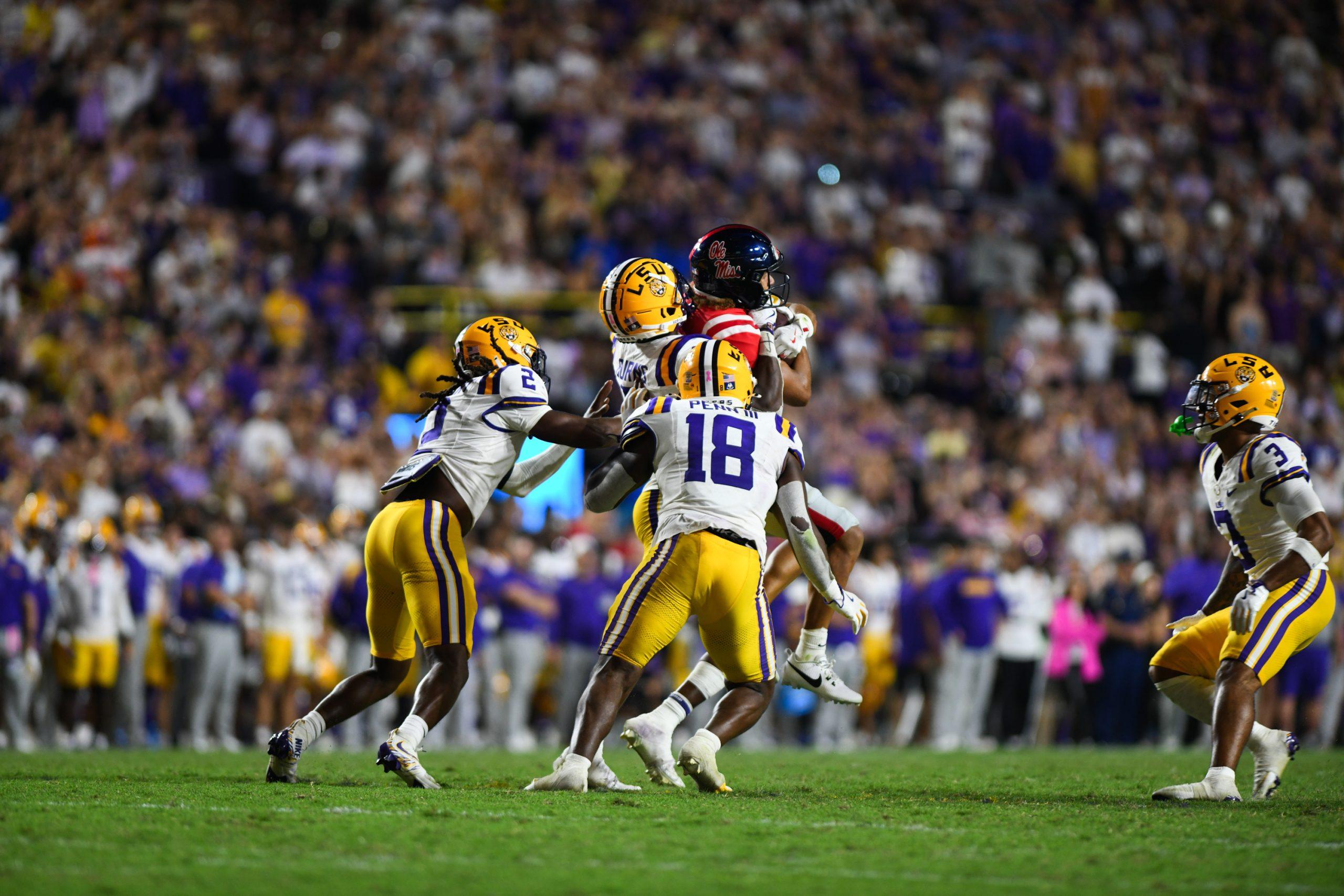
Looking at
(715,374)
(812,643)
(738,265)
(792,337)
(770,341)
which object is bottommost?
(812,643)

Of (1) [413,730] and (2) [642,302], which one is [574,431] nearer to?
(2) [642,302]

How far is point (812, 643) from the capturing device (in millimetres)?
7574

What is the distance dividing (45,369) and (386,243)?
436 cm

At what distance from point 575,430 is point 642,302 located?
2.42 ft

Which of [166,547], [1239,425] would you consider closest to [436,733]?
[166,547]

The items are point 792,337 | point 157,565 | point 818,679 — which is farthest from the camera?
point 157,565

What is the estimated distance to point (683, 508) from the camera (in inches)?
260

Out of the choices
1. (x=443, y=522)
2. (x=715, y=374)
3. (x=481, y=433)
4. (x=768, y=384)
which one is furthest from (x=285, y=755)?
(x=768, y=384)

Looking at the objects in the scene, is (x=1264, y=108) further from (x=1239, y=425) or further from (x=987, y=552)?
(x=1239, y=425)

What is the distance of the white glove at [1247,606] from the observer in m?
6.72

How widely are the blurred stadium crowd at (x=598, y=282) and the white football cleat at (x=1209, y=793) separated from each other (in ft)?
26.6

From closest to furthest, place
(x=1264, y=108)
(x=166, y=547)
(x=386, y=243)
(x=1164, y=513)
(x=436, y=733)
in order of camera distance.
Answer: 1. (x=166, y=547)
2. (x=436, y=733)
3. (x=1164, y=513)
4. (x=386, y=243)
5. (x=1264, y=108)

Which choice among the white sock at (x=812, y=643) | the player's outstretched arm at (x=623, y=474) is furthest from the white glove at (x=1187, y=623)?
the player's outstretched arm at (x=623, y=474)

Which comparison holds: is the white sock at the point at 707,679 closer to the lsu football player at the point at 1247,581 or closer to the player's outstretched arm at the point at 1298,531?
the lsu football player at the point at 1247,581
